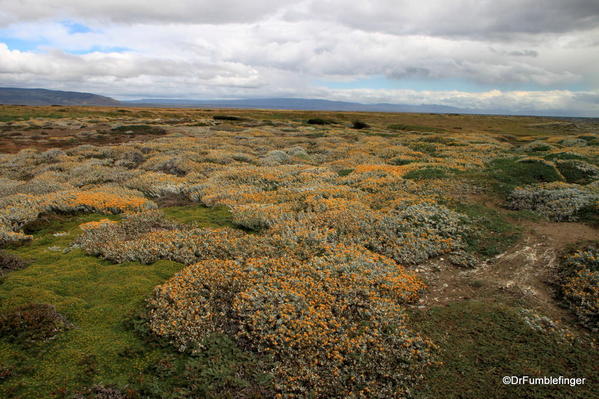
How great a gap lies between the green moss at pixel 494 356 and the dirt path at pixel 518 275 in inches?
33.3

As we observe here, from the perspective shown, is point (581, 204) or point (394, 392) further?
point (581, 204)

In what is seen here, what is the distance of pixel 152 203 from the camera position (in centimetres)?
1658

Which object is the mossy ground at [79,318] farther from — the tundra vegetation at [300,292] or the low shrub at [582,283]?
the low shrub at [582,283]

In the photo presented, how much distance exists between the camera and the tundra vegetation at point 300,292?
6.54 metres

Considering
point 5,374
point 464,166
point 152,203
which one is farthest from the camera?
point 464,166

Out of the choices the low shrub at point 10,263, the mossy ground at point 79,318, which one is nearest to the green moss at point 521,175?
the mossy ground at point 79,318

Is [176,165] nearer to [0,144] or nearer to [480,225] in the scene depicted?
[480,225]

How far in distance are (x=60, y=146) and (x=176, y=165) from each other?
917 inches

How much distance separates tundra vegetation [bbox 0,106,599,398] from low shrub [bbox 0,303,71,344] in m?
0.03

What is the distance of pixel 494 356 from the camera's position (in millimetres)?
7012

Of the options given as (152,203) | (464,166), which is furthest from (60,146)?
(464,166)

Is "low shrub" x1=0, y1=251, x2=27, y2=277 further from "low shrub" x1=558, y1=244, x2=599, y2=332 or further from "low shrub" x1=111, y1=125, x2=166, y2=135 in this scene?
"low shrub" x1=111, y1=125, x2=166, y2=135

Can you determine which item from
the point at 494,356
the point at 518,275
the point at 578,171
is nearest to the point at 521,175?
the point at 578,171

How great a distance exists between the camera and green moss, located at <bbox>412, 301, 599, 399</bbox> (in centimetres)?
627
